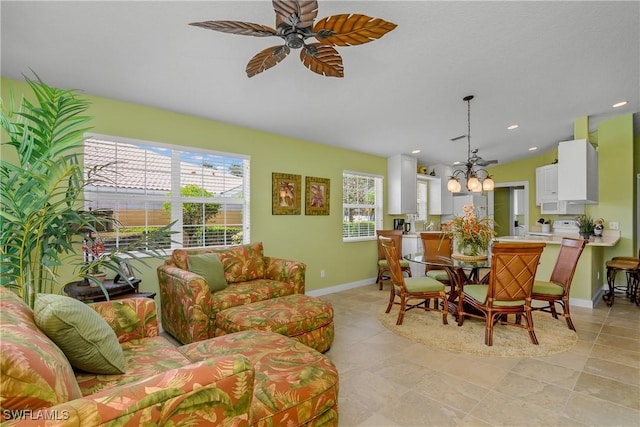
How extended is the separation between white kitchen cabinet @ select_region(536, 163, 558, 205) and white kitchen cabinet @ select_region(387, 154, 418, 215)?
8.83 feet

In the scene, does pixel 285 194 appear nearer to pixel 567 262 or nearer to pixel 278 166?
pixel 278 166

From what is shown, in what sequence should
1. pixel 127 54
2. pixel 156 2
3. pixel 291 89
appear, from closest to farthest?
pixel 156 2
pixel 127 54
pixel 291 89

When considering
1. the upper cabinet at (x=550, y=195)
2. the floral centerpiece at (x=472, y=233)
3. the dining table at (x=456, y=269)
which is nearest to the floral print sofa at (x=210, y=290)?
the dining table at (x=456, y=269)

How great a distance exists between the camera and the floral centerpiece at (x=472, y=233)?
3.37 meters

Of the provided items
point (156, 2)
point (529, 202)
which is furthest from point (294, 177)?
point (529, 202)

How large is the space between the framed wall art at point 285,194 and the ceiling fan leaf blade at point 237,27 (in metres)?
2.75

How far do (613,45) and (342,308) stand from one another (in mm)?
3887

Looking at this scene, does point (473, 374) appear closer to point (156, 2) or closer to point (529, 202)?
point (156, 2)

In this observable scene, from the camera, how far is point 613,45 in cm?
267

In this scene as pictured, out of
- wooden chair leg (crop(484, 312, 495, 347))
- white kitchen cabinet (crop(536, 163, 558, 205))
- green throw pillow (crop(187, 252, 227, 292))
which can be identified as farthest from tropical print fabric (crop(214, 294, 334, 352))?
white kitchen cabinet (crop(536, 163, 558, 205))

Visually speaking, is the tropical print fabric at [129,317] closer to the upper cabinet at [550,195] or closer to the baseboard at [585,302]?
the baseboard at [585,302]

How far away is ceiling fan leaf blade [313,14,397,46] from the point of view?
57.7 inches

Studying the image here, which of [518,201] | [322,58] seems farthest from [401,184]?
[518,201]

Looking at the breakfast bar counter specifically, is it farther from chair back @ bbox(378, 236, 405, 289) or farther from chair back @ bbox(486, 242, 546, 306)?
chair back @ bbox(378, 236, 405, 289)
